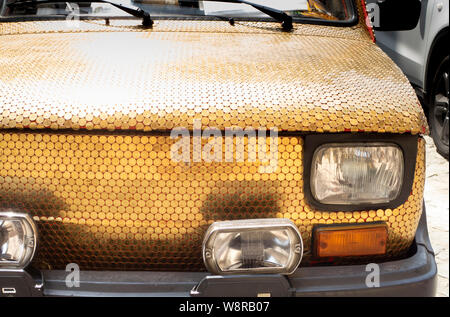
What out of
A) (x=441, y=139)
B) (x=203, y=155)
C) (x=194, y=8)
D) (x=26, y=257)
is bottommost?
(x=441, y=139)

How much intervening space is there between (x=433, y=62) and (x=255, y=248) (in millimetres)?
4261

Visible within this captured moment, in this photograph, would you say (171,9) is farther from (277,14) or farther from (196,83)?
(196,83)

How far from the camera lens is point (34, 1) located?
87.9 inches

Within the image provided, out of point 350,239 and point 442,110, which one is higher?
point 350,239

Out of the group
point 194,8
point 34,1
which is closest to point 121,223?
point 194,8

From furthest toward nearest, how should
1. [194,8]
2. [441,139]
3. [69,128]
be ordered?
[441,139] → [194,8] → [69,128]

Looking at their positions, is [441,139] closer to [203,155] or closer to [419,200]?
[419,200]

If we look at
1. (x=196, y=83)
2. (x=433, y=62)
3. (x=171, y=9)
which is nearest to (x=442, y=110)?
(x=433, y=62)

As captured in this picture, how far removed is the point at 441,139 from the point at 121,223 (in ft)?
13.8

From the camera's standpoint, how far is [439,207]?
149 inches

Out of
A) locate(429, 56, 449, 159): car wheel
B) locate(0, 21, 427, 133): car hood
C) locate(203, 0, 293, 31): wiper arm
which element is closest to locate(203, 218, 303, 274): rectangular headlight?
locate(0, 21, 427, 133): car hood

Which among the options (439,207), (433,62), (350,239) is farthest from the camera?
(433,62)

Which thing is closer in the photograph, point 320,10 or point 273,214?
point 273,214

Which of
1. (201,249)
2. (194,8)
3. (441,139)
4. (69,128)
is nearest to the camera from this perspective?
(69,128)
